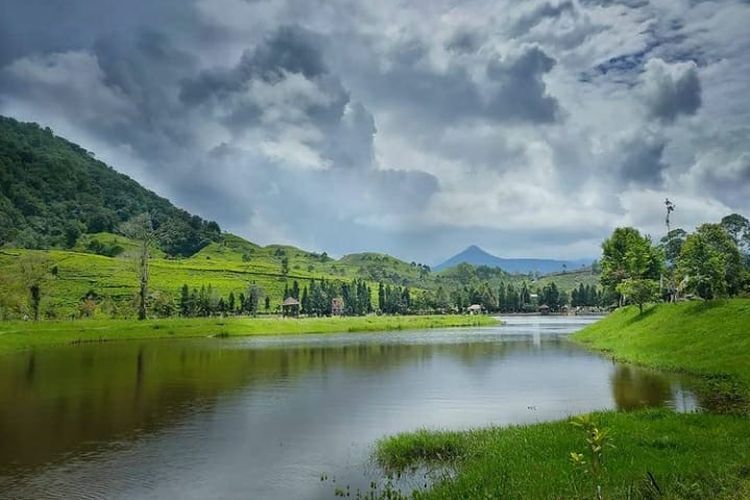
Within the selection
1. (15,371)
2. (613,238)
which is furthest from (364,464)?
(613,238)

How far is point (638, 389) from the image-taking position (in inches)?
1489

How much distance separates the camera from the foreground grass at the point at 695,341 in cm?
3843

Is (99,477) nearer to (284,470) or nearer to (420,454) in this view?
(284,470)

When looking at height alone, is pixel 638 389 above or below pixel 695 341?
below

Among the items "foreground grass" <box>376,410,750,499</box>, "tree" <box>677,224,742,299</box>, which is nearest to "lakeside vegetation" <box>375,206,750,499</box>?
"foreground grass" <box>376,410,750,499</box>

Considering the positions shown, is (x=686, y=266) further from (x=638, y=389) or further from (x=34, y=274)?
(x=34, y=274)

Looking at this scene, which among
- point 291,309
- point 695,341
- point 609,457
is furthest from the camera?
point 291,309

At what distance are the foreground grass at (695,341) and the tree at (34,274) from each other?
8260 centimetres

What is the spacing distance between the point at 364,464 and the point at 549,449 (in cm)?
686

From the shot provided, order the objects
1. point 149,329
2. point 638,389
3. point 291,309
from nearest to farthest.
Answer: point 638,389, point 149,329, point 291,309

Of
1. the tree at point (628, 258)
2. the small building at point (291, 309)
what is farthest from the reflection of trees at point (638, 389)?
the small building at point (291, 309)

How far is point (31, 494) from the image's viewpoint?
19016 millimetres

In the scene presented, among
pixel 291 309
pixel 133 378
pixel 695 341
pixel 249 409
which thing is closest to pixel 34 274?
pixel 133 378

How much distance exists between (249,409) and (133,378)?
17.4 meters
